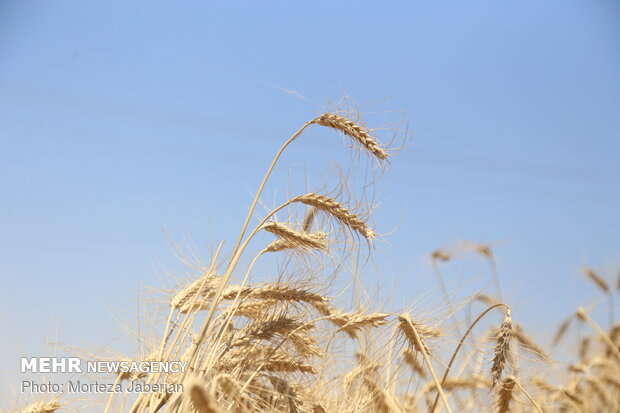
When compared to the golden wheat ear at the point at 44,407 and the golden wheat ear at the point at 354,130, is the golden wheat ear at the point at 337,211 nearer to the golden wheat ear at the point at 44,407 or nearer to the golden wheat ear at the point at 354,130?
the golden wheat ear at the point at 354,130

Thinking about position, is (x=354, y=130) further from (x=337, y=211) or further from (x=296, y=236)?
(x=296, y=236)

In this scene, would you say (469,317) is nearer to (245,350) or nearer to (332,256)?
(332,256)

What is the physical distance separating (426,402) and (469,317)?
3.05 feet

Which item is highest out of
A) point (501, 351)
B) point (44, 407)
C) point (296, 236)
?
point (296, 236)

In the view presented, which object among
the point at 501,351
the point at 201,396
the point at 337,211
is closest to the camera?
the point at 201,396

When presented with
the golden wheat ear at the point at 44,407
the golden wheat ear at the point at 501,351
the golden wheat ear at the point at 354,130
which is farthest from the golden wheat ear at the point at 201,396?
the golden wheat ear at the point at 44,407

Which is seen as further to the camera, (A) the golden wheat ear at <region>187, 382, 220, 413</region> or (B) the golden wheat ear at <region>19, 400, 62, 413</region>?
(B) the golden wheat ear at <region>19, 400, 62, 413</region>

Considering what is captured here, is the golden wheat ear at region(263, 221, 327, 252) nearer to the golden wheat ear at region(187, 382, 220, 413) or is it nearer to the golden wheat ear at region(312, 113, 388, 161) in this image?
the golden wheat ear at region(312, 113, 388, 161)

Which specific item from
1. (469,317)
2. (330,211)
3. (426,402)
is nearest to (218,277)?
(330,211)

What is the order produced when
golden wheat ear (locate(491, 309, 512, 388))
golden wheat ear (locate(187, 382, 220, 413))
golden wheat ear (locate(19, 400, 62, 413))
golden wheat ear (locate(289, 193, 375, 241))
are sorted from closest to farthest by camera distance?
golden wheat ear (locate(187, 382, 220, 413)) → golden wheat ear (locate(491, 309, 512, 388)) → golden wheat ear (locate(289, 193, 375, 241)) → golden wheat ear (locate(19, 400, 62, 413))

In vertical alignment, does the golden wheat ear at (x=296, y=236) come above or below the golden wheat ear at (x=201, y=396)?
above

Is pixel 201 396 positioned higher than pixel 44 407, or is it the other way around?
pixel 201 396

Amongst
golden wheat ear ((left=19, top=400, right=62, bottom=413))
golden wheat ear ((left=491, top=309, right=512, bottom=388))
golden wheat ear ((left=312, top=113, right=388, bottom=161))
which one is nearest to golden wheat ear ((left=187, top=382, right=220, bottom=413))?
golden wheat ear ((left=491, top=309, right=512, bottom=388))

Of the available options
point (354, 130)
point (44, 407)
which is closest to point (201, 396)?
point (354, 130)
